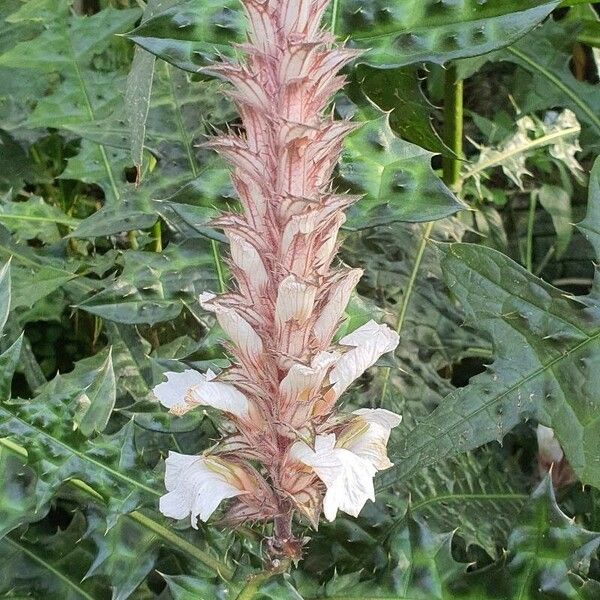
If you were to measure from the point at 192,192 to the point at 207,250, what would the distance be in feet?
0.65

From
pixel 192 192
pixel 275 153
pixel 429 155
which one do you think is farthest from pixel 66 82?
pixel 275 153

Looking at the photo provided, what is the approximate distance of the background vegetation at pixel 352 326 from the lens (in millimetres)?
649

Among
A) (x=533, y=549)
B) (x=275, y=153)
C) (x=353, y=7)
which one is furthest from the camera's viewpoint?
(x=353, y=7)

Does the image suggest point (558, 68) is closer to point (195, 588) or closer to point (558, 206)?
point (558, 206)

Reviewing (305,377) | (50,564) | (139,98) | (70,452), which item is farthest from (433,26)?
(50,564)

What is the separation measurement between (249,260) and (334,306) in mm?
65

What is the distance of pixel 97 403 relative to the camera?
72cm

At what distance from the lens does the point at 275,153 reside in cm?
46

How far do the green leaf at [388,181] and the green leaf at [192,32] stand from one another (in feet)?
0.48

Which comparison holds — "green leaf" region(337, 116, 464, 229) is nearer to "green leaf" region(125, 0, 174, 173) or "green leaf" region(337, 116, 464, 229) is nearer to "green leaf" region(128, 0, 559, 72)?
"green leaf" region(128, 0, 559, 72)

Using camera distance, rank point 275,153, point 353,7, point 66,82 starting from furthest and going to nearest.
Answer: point 66,82 → point 353,7 → point 275,153

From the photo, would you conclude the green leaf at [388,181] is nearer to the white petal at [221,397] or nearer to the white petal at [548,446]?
the white petal at [221,397]

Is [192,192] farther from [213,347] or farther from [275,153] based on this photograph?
[275,153]

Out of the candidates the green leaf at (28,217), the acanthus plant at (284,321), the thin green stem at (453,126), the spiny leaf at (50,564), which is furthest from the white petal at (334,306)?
the green leaf at (28,217)
